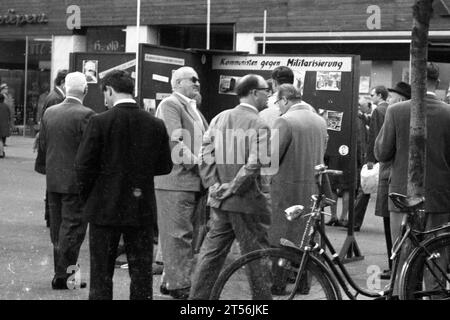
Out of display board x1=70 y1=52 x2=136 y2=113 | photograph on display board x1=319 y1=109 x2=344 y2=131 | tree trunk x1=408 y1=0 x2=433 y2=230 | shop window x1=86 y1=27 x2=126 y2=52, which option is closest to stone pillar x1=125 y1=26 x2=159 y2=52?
shop window x1=86 y1=27 x2=126 y2=52

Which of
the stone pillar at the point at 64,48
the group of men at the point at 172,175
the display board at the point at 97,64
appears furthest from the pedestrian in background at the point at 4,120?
Result: the group of men at the point at 172,175

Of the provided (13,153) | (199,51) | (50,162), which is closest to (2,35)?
(13,153)

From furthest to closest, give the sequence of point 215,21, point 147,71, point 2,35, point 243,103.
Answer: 1. point 2,35
2. point 215,21
3. point 147,71
4. point 243,103

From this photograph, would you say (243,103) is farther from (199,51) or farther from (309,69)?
(199,51)

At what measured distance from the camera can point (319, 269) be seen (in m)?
6.12

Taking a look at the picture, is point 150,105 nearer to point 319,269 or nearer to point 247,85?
point 247,85

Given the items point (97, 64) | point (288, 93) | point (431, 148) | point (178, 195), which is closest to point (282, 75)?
point (288, 93)

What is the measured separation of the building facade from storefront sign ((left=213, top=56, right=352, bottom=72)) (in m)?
7.55

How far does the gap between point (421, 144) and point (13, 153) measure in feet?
62.9

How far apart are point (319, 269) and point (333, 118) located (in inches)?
162

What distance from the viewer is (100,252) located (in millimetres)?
6555

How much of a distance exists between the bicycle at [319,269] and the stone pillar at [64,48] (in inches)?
878

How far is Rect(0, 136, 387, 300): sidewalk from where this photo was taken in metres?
8.23

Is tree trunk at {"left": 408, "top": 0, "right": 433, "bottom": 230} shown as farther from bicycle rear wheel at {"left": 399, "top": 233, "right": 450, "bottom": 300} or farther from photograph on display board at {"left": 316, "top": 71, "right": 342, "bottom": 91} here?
photograph on display board at {"left": 316, "top": 71, "right": 342, "bottom": 91}
